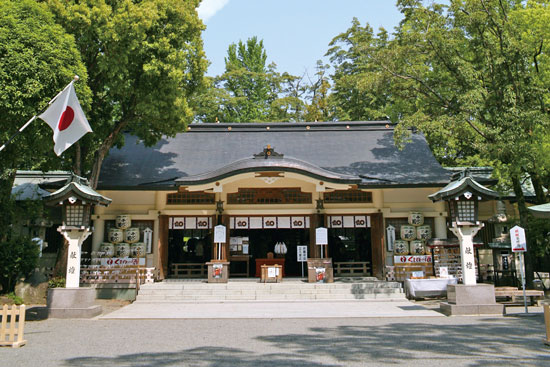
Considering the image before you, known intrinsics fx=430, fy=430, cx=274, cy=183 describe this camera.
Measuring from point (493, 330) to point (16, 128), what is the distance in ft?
38.8

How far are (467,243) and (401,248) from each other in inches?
168

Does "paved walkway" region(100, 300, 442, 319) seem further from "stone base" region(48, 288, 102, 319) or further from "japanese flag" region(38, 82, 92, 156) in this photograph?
"japanese flag" region(38, 82, 92, 156)

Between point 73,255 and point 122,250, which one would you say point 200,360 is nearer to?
point 73,255

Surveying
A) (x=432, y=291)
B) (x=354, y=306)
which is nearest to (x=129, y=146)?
(x=354, y=306)

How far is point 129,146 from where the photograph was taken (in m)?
18.9

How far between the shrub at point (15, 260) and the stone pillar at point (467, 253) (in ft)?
41.2

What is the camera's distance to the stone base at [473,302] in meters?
10.6

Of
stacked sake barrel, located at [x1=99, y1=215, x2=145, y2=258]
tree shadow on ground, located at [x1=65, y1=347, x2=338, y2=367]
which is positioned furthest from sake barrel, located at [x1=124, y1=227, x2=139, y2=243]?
tree shadow on ground, located at [x1=65, y1=347, x2=338, y2=367]

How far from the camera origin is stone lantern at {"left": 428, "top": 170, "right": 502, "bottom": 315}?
10.6 m

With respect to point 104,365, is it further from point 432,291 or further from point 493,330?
point 432,291

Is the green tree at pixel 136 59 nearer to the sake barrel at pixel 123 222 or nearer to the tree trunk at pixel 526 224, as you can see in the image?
the sake barrel at pixel 123 222

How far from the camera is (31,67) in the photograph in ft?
33.8

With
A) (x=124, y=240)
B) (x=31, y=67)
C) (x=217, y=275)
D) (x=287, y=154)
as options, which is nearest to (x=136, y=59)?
(x=31, y=67)

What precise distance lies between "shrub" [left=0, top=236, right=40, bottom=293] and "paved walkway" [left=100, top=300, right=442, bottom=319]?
11.6 feet
